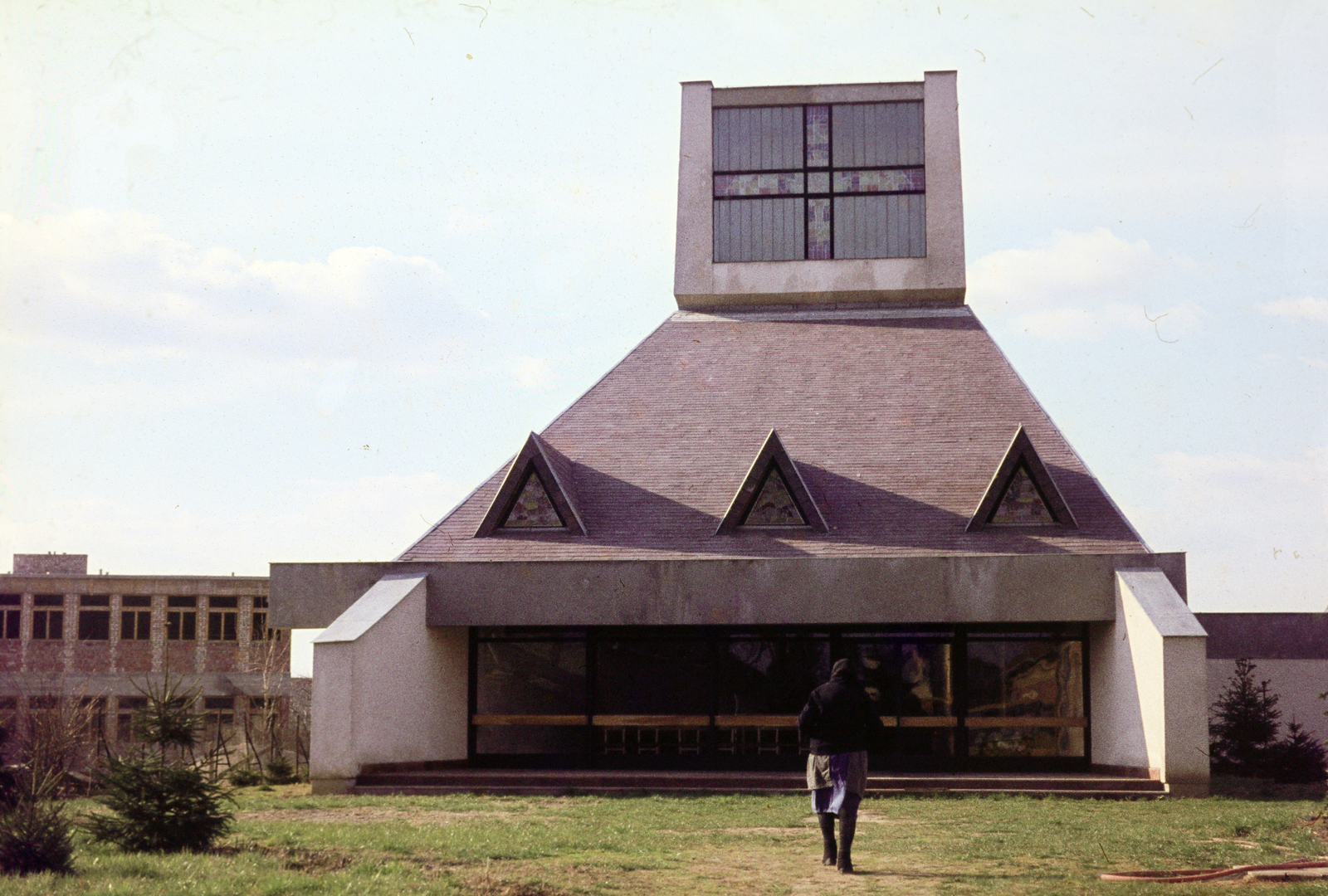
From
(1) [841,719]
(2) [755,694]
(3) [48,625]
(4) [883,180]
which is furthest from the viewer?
(3) [48,625]

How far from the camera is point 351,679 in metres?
17.8

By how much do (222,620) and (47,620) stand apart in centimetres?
598

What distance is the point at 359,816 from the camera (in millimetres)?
14320

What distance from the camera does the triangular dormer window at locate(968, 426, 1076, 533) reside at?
813 inches

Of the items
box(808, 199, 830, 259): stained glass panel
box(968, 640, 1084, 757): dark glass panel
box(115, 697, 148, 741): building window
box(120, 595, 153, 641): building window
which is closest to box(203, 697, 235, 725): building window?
box(115, 697, 148, 741): building window

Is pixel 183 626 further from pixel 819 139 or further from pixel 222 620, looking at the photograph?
pixel 819 139

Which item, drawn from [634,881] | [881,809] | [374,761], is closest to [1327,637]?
[881,809]

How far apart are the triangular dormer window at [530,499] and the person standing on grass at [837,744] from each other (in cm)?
1081

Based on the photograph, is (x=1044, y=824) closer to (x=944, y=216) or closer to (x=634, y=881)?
(x=634, y=881)

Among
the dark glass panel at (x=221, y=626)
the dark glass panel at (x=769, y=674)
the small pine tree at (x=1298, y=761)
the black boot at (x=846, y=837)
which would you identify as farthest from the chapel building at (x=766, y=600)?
the dark glass panel at (x=221, y=626)

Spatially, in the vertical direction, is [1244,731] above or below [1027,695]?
below

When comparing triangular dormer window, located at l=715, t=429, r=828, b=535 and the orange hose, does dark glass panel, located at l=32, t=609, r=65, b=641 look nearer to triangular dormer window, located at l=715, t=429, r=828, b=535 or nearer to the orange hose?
triangular dormer window, located at l=715, t=429, r=828, b=535

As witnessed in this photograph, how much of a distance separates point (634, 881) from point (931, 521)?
1245 centimetres

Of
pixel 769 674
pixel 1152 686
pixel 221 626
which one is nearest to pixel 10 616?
pixel 221 626
